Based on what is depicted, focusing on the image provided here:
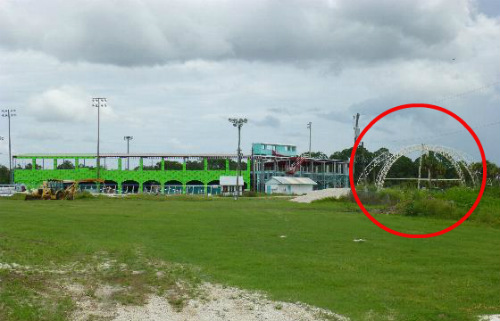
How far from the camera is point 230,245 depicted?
717 inches

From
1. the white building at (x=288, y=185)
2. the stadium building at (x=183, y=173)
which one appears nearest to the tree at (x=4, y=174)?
the stadium building at (x=183, y=173)

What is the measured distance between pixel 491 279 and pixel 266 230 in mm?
11777

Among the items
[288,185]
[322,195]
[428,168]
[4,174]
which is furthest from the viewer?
[4,174]

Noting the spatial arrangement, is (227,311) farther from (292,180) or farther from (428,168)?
(292,180)

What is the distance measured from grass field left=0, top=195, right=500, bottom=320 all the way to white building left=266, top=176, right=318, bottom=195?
5362 cm

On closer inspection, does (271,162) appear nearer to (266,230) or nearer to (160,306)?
(266,230)

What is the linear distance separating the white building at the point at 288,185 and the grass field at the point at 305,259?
176ft

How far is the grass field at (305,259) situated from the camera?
10344 millimetres

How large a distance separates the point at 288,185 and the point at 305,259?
6528cm

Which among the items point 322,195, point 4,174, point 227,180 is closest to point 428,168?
point 322,195

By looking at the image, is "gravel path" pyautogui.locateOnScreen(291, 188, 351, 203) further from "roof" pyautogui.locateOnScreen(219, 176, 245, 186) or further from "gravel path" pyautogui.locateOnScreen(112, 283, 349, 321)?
"gravel path" pyautogui.locateOnScreen(112, 283, 349, 321)

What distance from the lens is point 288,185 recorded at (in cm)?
8056

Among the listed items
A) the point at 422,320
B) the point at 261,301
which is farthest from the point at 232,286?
the point at 422,320

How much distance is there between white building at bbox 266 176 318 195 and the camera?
264 feet
